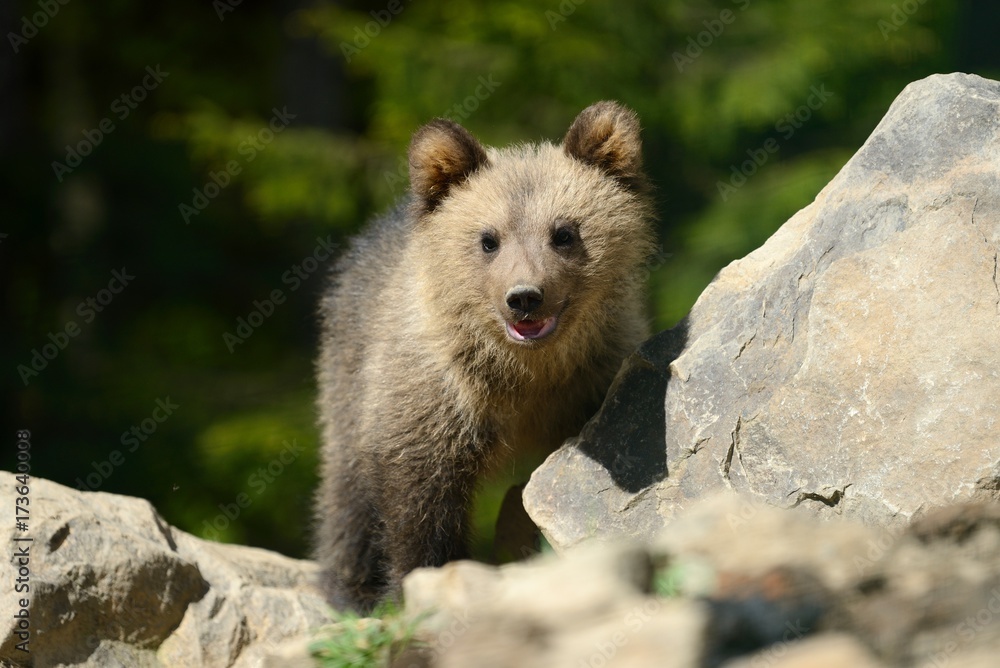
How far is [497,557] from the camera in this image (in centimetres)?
709

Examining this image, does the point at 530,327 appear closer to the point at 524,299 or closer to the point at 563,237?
the point at 524,299

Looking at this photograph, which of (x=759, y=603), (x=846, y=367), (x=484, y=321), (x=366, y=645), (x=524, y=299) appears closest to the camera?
(x=759, y=603)

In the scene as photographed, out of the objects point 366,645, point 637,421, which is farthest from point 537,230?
point 366,645

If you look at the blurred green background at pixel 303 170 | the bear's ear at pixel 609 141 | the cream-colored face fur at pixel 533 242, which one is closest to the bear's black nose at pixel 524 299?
the cream-colored face fur at pixel 533 242

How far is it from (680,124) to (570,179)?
572 cm

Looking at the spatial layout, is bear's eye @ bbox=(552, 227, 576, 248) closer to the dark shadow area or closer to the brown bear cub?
the brown bear cub

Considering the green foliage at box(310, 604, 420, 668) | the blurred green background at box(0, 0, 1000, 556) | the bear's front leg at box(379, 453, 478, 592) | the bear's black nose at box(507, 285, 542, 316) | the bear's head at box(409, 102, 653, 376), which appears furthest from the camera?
the blurred green background at box(0, 0, 1000, 556)

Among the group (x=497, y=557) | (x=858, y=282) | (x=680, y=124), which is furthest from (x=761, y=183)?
(x=858, y=282)

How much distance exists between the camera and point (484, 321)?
5.76 metres

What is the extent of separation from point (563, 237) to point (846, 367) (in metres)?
1.48

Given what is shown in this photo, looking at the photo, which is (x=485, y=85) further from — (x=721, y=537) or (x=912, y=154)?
(x=721, y=537)

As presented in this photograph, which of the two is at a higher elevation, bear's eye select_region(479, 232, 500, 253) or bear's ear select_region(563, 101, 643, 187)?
bear's ear select_region(563, 101, 643, 187)

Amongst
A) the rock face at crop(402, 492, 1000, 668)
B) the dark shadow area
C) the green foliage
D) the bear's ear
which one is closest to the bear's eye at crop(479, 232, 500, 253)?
the bear's ear

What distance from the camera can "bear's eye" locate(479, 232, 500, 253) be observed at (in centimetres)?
567
